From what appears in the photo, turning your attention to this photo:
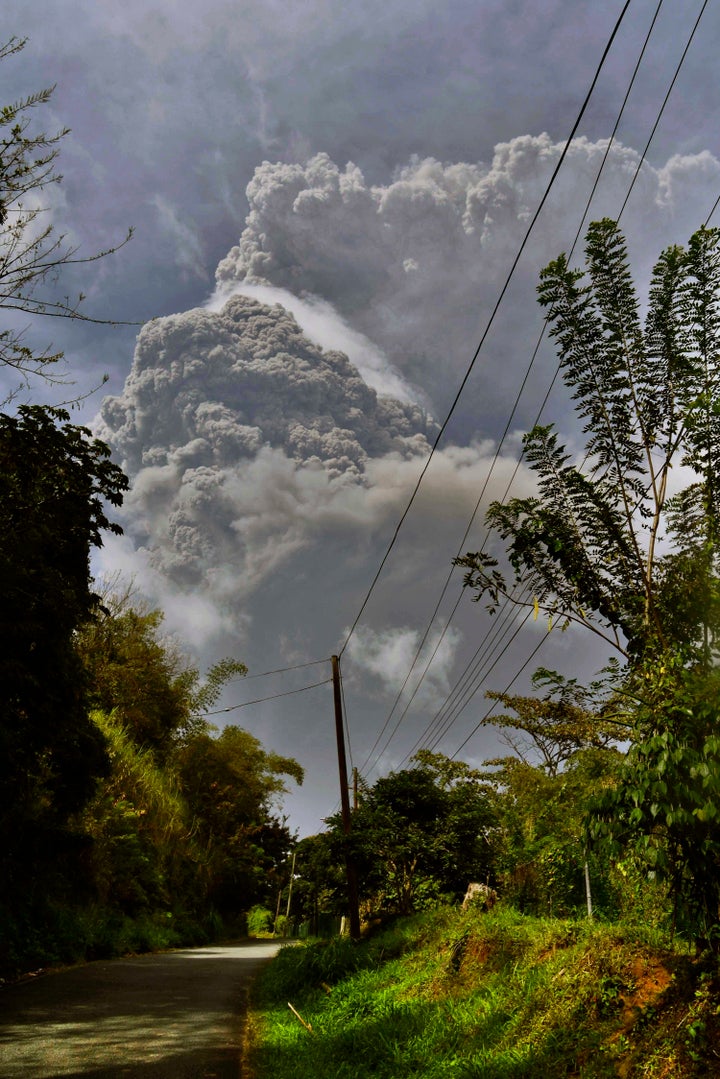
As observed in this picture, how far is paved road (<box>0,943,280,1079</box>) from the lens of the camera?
22.2 feet

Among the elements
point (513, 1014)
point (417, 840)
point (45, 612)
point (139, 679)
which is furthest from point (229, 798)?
point (513, 1014)

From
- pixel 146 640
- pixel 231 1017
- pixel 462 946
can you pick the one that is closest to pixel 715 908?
pixel 462 946

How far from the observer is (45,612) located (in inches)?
438

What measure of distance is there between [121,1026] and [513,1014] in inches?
195

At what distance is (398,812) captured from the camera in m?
16.8

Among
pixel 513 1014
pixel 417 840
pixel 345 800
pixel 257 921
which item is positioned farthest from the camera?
pixel 257 921

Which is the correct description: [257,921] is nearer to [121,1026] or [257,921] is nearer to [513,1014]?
[121,1026]

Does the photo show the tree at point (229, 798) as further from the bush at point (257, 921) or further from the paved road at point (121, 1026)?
the paved road at point (121, 1026)

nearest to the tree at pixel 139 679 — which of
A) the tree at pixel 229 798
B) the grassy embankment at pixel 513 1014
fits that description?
the tree at pixel 229 798

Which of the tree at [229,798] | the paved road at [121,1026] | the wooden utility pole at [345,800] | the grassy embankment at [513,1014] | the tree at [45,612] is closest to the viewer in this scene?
the grassy embankment at [513,1014]

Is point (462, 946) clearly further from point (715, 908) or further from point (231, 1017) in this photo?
point (715, 908)

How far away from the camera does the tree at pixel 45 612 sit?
1061cm

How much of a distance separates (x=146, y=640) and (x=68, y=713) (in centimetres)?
1647

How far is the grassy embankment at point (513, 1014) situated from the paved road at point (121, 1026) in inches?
20.3
